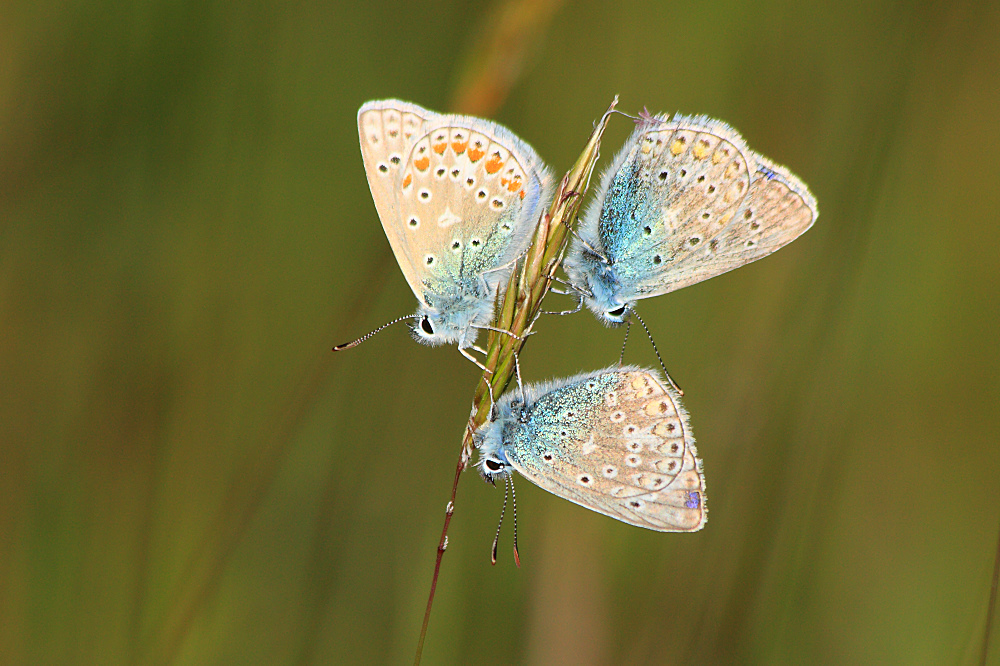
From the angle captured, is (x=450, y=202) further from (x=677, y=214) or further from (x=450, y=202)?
(x=677, y=214)

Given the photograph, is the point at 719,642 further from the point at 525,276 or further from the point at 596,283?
the point at 525,276

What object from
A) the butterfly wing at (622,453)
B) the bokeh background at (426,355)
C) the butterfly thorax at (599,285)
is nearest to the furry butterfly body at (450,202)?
the bokeh background at (426,355)

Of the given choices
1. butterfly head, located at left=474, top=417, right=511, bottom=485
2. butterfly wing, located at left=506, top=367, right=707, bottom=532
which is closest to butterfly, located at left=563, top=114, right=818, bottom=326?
butterfly wing, located at left=506, top=367, right=707, bottom=532

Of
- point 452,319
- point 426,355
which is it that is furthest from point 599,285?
point 426,355

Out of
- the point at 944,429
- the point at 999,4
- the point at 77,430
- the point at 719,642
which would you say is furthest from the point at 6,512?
the point at 999,4

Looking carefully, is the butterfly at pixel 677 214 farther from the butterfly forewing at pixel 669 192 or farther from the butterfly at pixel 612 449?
the butterfly at pixel 612 449

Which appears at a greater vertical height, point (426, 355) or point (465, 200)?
point (465, 200)
